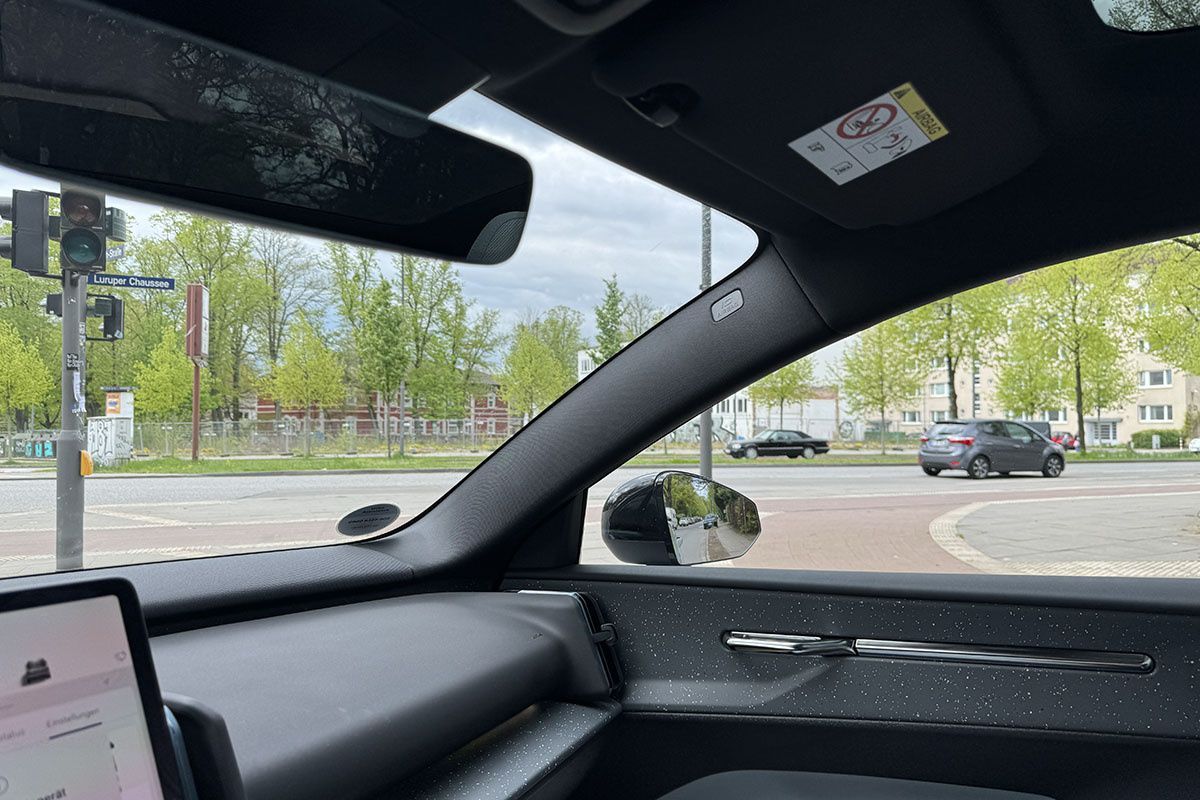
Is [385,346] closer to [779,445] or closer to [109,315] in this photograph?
[109,315]

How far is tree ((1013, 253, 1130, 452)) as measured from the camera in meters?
1.91

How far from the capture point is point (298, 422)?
6.72 ft

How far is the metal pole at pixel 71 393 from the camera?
62.5 inches

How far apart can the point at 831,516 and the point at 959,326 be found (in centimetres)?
65

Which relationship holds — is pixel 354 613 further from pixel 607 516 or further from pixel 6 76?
pixel 6 76

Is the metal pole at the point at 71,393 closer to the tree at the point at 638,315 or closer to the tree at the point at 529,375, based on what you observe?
the tree at the point at 529,375

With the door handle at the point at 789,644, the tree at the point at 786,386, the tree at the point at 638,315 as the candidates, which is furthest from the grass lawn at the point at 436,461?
the door handle at the point at 789,644

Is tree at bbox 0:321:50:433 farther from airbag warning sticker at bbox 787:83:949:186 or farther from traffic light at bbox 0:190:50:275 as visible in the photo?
airbag warning sticker at bbox 787:83:949:186

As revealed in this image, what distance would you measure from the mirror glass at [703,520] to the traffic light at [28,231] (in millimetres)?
1440

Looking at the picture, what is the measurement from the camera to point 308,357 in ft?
6.59

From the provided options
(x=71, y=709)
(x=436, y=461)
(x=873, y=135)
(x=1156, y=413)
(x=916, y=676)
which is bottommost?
(x=916, y=676)

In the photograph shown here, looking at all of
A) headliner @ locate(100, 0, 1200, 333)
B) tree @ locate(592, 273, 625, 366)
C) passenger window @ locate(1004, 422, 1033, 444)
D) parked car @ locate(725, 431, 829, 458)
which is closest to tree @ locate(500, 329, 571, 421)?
tree @ locate(592, 273, 625, 366)

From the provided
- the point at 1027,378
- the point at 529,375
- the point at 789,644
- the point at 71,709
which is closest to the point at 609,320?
the point at 529,375

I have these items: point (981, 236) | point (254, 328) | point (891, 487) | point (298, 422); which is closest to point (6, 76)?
point (254, 328)
